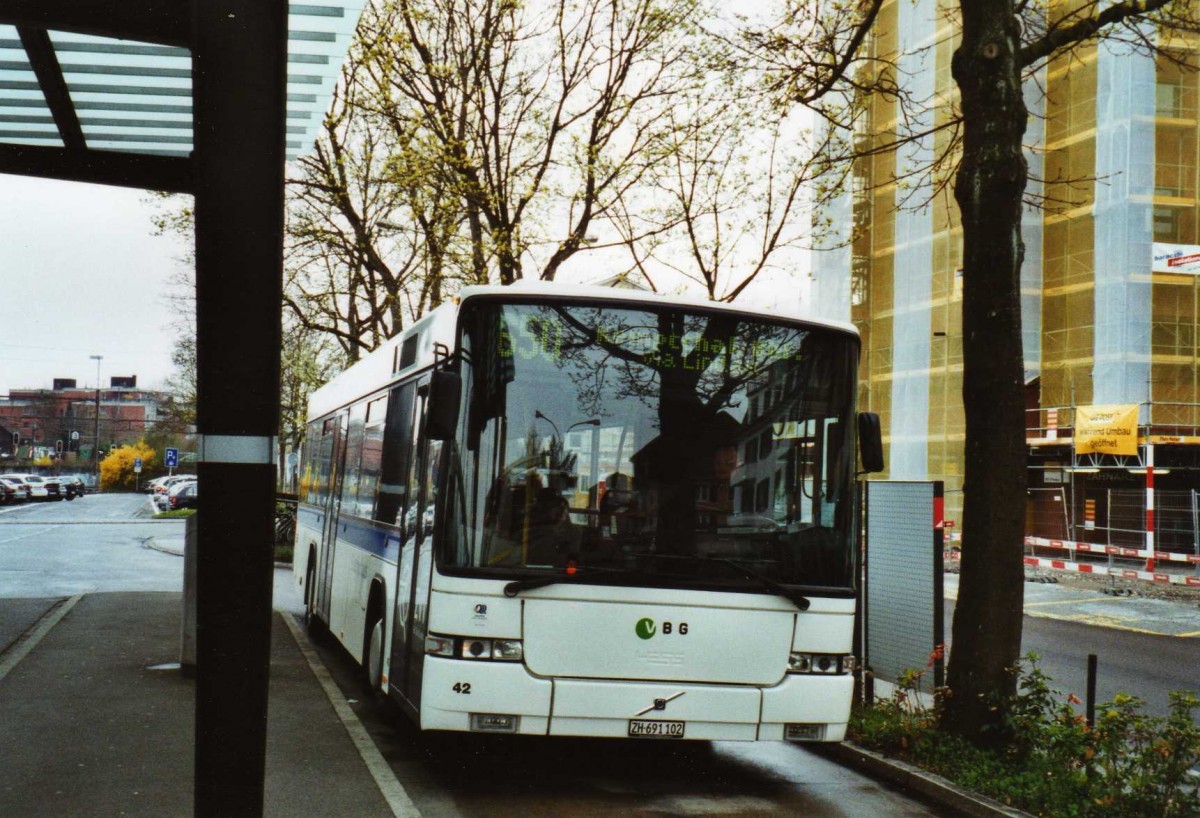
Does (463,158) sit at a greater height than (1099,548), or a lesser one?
greater

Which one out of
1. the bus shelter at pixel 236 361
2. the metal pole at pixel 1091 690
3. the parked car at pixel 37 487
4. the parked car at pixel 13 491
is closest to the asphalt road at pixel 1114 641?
the metal pole at pixel 1091 690

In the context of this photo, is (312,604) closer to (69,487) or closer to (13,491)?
(13,491)

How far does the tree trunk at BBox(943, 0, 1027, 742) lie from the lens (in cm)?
794

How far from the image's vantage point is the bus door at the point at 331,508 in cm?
1253

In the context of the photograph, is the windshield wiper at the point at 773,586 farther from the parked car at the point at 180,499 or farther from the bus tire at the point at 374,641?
the parked car at the point at 180,499

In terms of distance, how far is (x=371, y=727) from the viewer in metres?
9.17

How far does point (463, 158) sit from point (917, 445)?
18.6m

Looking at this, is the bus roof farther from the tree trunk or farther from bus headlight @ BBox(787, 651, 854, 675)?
bus headlight @ BBox(787, 651, 854, 675)

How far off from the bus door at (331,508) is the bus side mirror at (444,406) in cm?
577

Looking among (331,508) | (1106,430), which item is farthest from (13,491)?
(331,508)

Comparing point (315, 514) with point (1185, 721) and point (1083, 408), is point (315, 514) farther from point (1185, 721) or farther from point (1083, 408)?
point (1083, 408)

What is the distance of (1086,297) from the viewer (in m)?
30.0

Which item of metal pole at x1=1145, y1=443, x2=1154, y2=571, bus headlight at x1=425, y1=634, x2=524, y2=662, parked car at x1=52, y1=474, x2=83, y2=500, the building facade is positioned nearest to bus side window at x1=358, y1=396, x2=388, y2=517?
bus headlight at x1=425, y1=634, x2=524, y2=662

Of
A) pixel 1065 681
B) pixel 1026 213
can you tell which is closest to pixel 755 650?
pixel 1065 681
